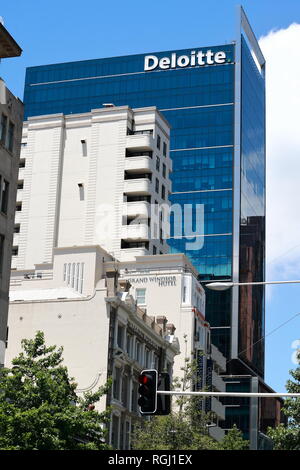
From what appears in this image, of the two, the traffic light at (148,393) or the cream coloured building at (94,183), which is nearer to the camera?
the traffic light at (148,393)

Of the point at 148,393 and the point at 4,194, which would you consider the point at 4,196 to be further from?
the point at 148,393

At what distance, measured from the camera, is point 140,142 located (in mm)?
115812

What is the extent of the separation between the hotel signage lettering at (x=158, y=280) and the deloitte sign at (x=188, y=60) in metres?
106

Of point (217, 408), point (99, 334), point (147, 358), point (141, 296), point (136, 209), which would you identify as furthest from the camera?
point (136, 209)

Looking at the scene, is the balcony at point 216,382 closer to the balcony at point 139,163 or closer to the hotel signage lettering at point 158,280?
the hotel signage lettering at point 158,280

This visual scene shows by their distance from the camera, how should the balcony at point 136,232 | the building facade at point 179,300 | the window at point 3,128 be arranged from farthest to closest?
the balcony at point 136,232 < the building facade at point 179,300 < the window at point 3,128

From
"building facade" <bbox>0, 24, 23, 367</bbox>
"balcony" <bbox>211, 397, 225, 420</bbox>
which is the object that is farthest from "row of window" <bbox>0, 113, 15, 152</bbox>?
"balcony" <bbox>211, 397, 225, 420</bbox>

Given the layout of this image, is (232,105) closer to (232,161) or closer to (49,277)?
(232,161)

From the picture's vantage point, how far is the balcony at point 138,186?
113688 mm

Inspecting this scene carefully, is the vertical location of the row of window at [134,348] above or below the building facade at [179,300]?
below

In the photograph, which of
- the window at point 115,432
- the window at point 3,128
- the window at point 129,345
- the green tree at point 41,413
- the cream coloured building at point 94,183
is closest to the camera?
the green tree at point 41,413

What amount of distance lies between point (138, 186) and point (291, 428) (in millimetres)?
65903

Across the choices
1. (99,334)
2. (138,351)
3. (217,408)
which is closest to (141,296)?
(217,408)

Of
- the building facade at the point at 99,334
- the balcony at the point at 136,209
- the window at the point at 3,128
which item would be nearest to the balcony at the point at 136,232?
the balcony at the point at 136,209
